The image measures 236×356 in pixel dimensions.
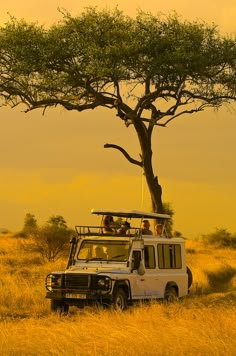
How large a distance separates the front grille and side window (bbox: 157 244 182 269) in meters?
2.98

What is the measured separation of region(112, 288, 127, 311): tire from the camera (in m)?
19.9

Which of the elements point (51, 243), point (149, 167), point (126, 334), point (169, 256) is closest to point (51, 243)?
point (51, 243)

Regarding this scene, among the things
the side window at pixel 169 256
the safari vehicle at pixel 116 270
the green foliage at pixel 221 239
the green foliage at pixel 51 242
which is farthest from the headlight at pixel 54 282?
the green foliage at pixel 221 239

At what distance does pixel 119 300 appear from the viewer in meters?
20.2

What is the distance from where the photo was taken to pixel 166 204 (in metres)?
72.6

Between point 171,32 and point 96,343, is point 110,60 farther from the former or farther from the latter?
point 96,343

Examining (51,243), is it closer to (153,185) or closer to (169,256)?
(153,185)

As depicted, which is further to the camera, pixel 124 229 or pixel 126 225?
pixel 126 225

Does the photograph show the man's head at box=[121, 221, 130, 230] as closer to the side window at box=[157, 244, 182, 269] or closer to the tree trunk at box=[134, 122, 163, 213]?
the side window at box=[157, 244, 182, 269]

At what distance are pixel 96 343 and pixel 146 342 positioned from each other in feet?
2.37

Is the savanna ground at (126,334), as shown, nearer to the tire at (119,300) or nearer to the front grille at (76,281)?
the tire at (119,300)

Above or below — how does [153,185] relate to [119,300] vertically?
above

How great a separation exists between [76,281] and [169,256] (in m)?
3.80

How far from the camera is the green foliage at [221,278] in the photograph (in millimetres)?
29062
